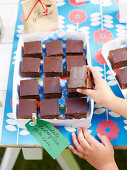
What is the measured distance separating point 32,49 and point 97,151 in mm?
972

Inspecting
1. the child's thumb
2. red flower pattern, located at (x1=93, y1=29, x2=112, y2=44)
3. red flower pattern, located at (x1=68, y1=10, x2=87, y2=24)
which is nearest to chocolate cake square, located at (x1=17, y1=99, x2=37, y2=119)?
the child's thumb

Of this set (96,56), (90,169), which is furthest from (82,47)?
(90,169)

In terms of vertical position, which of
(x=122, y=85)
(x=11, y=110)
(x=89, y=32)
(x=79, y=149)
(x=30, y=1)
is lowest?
(x=79, y=149)

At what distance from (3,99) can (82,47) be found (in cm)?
76

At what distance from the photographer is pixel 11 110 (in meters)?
1.76

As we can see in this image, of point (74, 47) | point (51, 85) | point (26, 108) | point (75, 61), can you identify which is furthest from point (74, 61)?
point (26, 108)

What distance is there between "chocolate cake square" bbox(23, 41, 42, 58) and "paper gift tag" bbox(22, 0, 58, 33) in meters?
0.13

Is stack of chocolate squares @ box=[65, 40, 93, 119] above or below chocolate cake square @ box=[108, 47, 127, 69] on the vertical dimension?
below

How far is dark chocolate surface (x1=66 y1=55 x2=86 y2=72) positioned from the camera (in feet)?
6.21

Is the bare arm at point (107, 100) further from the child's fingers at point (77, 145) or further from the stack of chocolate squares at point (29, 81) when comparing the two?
the stack of chocolate squares at point (29, 81)

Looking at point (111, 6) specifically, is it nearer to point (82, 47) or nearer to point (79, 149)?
point (82, 47)

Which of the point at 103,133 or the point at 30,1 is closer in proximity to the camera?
the point at 103,133

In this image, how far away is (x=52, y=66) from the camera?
1.90m

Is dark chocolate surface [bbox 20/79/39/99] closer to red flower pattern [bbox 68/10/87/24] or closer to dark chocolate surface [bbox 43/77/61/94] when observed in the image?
dark chocolate surface [bbox 43/77/61/94]
